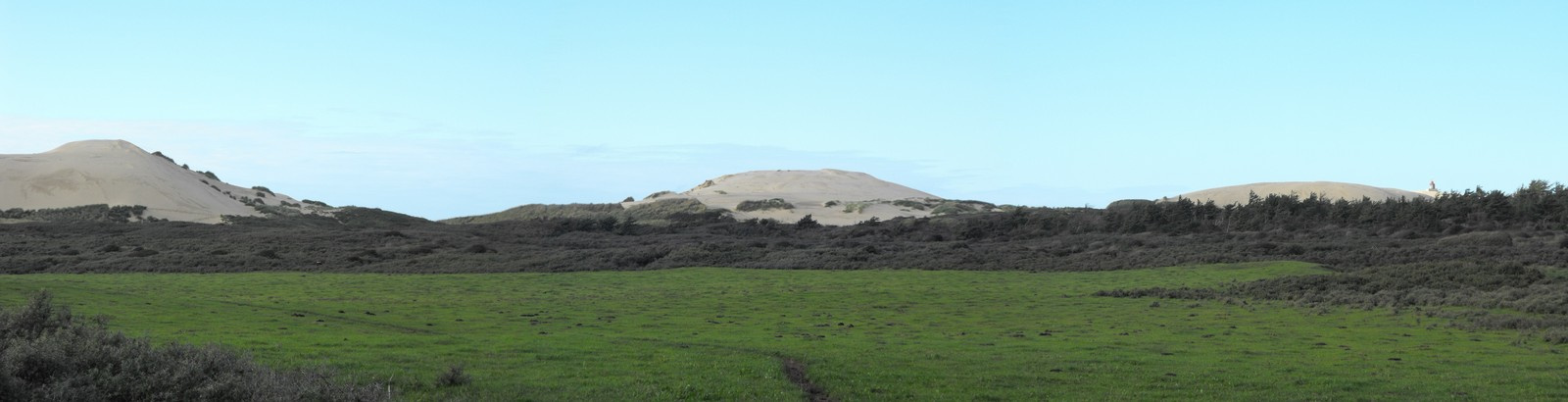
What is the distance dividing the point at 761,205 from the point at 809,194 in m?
32.6

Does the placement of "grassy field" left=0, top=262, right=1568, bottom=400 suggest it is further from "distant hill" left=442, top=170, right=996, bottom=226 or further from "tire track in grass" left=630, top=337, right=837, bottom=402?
"distant hill" left=442, top=170, right=996, bottom=226

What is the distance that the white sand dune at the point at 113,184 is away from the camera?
92.6 m

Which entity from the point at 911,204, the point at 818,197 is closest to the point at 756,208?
the point at 911,204

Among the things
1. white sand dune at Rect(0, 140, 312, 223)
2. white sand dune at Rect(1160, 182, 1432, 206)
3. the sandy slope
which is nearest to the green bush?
white sand dune at Rect(0, 140, 312, 223)

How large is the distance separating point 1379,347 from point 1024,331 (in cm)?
877

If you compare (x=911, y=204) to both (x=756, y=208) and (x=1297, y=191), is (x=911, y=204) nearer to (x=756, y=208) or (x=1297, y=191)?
(x=756, y=208)

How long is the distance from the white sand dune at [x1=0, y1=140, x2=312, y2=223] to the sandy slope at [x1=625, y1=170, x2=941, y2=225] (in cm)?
5314

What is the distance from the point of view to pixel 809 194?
16750 cm

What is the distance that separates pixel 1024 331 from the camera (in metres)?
31.5

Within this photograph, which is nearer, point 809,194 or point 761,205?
point 761,205

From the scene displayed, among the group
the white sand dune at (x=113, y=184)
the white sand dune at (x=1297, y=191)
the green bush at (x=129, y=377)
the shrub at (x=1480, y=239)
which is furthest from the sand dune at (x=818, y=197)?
the green bush at (x=129, y=377)

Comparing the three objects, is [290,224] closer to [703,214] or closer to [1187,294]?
[703,214]

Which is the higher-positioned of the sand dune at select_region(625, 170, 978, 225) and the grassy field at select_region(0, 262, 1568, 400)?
the sand dune at select_region(625, 170, 978, 225)

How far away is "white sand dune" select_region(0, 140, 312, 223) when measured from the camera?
304 ft
